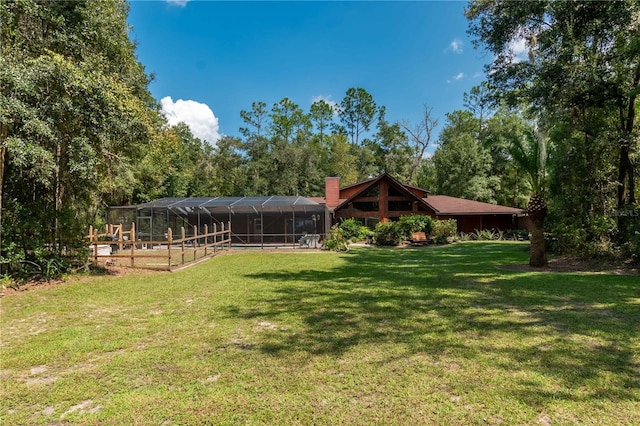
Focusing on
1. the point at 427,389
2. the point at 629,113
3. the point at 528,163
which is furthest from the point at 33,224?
the point at 629,113

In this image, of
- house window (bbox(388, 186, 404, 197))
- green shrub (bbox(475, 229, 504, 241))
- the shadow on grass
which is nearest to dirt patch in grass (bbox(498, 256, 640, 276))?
the shadow on grass

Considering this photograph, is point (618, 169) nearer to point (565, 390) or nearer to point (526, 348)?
point (526, 348)

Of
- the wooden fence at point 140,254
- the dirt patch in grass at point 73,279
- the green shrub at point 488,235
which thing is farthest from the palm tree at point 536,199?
the green shrub at point 488,235

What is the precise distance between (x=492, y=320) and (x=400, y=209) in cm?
2062

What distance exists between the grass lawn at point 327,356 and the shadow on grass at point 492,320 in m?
0.03

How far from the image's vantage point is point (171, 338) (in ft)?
14.8

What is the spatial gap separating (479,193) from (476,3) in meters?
21.0

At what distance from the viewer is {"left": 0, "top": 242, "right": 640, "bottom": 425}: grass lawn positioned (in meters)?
2.74

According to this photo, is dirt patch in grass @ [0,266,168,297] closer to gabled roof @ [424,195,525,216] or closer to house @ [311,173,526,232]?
house @ [311,173,526,232]

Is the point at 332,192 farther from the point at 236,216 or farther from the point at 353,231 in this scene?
the point at 236,216

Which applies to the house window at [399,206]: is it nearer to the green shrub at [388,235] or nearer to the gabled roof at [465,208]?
the gabled roof at [465,208]

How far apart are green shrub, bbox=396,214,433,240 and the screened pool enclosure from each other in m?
4.62

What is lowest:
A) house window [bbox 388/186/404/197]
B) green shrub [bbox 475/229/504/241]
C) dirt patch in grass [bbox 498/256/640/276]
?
dirt patch in grass [bbox 498/256/640/276]

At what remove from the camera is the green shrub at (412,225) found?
20.6 metres
